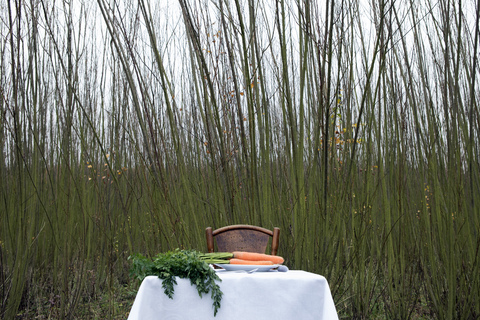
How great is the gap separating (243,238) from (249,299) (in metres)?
0.53

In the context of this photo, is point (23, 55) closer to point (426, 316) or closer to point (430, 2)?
point (430, 2)

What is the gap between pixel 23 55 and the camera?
2.18 metres

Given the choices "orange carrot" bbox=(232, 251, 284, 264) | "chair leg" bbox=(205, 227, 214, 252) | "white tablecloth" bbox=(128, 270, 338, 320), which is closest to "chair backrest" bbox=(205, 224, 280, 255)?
"chair leg" bbox=(205, 227, 214, 252)

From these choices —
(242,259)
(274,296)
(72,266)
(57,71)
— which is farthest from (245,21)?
(72,266)

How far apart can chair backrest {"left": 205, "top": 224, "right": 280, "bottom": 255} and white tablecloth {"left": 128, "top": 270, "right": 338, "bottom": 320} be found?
0.50 meters

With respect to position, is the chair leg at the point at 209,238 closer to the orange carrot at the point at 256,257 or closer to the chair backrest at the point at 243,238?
the chair backrest at the point at 243,238

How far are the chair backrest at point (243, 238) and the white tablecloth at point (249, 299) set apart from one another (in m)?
0.50

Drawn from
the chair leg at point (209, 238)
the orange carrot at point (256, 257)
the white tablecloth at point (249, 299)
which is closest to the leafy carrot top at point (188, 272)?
the white tablecloth at point (249, 299)

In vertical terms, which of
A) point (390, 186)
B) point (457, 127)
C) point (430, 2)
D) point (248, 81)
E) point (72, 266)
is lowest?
point (72, 266)

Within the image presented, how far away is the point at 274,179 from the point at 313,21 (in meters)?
0.77

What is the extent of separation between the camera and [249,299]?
1521mm

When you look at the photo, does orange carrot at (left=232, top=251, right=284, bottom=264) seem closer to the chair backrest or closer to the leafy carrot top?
the chair backrest

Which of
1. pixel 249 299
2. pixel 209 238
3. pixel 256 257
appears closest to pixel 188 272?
pixel 249 299

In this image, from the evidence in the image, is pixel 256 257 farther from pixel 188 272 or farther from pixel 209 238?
pixel 188 272
